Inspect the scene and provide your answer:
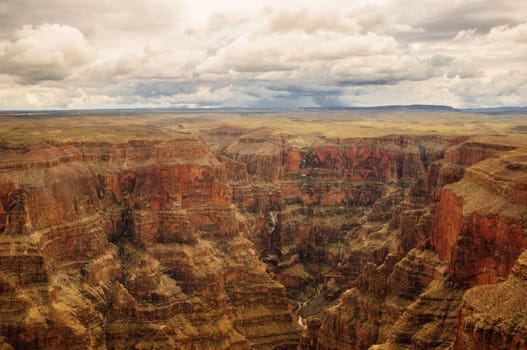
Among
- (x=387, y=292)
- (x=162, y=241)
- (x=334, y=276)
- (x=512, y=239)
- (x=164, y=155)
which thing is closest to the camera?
(x=512, y=239)

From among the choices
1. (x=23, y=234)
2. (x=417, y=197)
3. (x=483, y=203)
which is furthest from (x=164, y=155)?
(x=483, y=203)

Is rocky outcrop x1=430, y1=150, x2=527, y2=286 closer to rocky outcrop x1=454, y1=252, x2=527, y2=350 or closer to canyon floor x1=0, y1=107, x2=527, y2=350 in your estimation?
canyon floor x1=0, y1=107, x2=527, y2=350

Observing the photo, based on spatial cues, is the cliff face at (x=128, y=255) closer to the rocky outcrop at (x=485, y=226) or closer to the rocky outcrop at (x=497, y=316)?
the rocky outcrop at (x=485, y=226)

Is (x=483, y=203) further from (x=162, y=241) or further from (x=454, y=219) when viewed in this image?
(x=162, y=241)

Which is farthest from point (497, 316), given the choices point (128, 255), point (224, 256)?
point (128, 255)

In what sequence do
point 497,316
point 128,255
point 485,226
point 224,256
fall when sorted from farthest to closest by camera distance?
point 224,256
point 128,255
point 485,226
point 497,316

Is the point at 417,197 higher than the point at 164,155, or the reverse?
the point at 164,155

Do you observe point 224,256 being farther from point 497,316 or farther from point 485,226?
point 497,316

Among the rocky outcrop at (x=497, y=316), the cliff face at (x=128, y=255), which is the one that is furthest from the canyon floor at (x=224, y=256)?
the cliff face at (x=128, y=255)
